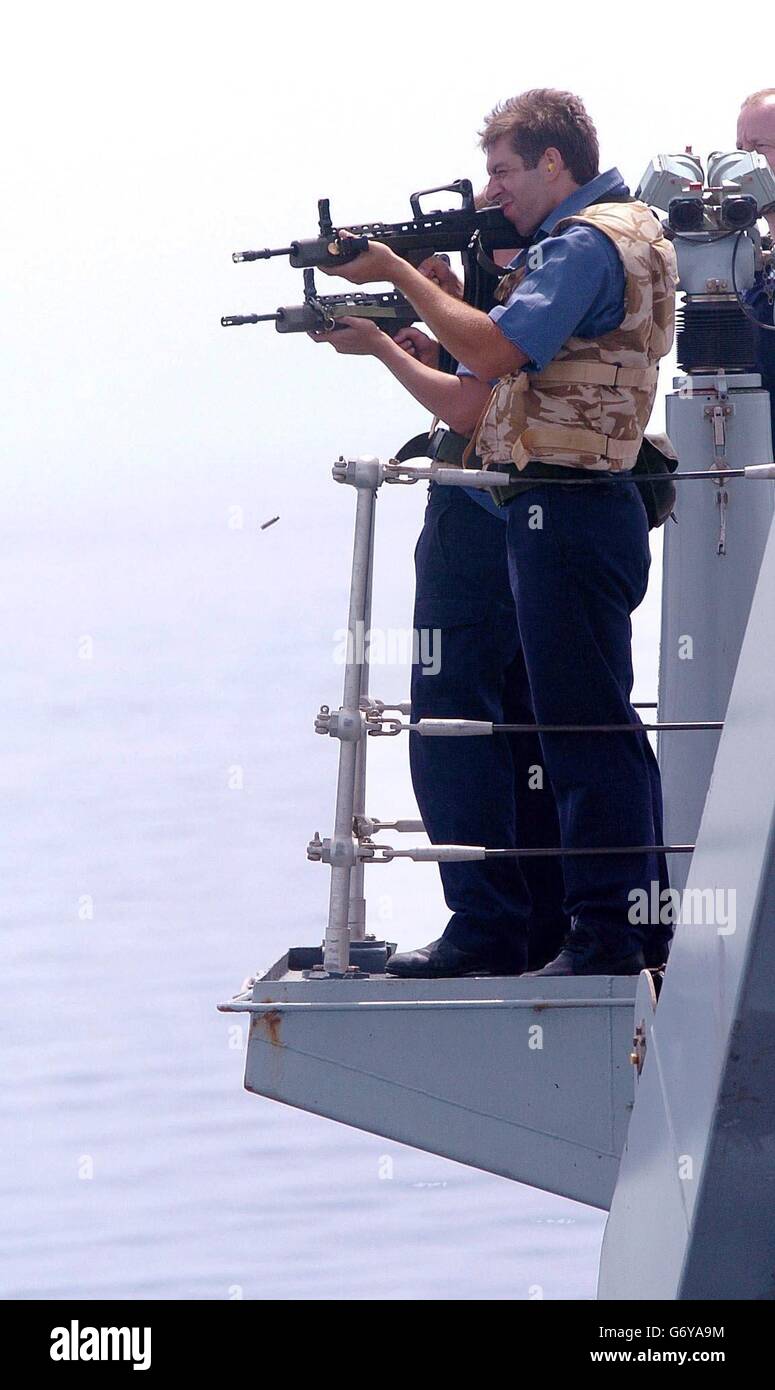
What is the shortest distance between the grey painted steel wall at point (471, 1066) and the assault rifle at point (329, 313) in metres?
1.31

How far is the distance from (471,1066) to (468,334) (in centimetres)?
132

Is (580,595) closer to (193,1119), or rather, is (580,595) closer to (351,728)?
(351,728)

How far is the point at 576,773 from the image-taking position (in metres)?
4.23

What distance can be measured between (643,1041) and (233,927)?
19105mm

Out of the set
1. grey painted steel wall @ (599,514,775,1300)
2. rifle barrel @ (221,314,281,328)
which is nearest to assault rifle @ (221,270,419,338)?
rifle barrel @ (221,314,281,328)

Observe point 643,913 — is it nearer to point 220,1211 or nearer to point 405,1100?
point 405,1100

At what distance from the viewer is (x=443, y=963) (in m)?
4.43

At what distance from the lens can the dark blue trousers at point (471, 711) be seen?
4.49m

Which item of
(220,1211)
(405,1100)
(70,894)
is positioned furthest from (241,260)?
(70,894)

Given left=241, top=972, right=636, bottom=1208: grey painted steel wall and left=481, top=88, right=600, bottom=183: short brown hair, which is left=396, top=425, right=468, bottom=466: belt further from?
left=241, top=972, right=636, bottom=1208: grey painted steel wall

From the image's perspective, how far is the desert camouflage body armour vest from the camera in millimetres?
4203

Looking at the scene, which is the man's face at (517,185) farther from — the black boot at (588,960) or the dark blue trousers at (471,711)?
the black boot at (588,960)

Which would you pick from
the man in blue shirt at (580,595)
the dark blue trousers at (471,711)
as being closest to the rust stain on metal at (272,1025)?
the dark blue trousers at (471,711)

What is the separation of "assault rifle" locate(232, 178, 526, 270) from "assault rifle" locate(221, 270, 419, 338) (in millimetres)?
108
